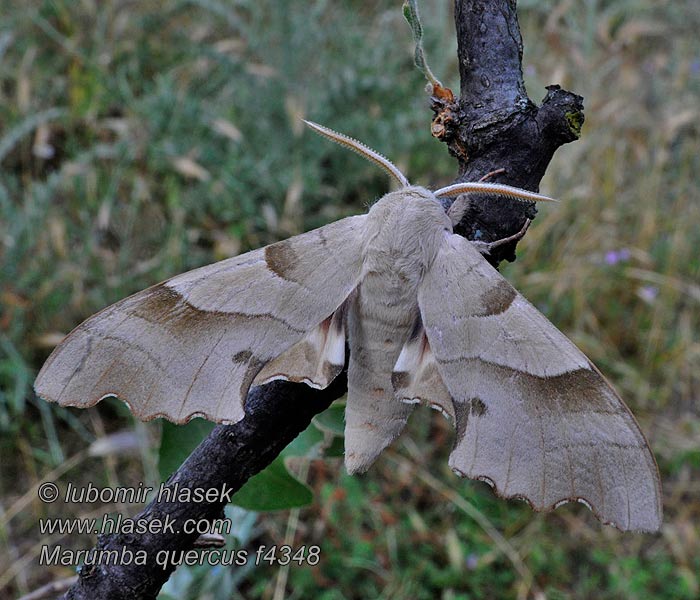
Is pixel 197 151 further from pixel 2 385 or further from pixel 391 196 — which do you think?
pixel 391 196

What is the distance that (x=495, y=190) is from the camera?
34.3 inches

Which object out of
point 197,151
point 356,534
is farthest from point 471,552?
point 197,151

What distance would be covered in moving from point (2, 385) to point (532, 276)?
238 centimetres

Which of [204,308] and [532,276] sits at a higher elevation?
[204,308]

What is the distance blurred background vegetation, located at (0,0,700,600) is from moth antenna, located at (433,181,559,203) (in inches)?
65.3

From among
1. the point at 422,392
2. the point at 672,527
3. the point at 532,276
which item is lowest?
the point at 672,527

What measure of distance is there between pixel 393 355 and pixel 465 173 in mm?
281

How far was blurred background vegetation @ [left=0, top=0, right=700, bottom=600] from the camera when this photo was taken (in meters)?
2.79

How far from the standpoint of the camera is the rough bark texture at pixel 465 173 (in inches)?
33.4

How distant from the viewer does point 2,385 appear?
10.00 feet

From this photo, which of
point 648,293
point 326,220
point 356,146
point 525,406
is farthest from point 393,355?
point 648,293

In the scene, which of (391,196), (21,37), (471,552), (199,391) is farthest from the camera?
(21,37)

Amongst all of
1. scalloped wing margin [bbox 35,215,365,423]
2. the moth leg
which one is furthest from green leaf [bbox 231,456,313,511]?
the moth leg

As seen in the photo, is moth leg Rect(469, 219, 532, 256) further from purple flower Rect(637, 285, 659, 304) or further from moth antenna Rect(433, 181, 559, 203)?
purple flower Rect(637, 285, 659, 304)
